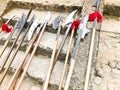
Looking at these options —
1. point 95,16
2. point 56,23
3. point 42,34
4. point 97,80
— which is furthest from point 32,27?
point 97,80

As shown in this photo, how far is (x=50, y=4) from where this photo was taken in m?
3.46

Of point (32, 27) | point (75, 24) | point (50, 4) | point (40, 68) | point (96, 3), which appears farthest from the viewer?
point (50, 4)

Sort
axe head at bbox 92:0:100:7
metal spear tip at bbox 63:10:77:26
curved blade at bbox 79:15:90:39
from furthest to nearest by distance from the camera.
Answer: axe head at bbox 92:0:100:7 → metal spear tip at bbox 63:10:77:26 → curved blade at bbox 79:15:90:39

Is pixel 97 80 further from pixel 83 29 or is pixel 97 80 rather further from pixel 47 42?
pixel 47 42

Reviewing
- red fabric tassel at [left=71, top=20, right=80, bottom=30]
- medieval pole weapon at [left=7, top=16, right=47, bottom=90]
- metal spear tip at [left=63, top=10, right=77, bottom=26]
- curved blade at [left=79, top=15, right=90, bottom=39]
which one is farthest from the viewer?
metal spear tip at [left=63, top=10, right=77, bottom=26]

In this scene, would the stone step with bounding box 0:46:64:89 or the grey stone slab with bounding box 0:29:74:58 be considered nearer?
the stone step with bounding box 0:46:64:89

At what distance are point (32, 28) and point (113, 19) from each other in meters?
1.07

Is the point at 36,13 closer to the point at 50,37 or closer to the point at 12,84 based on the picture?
the point at 50,37

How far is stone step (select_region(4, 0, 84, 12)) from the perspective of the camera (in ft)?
11.0

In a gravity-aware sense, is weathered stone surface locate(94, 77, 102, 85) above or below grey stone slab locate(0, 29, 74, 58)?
below

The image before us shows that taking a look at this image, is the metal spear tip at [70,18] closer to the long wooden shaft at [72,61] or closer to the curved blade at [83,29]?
the curved blade at [83,29]

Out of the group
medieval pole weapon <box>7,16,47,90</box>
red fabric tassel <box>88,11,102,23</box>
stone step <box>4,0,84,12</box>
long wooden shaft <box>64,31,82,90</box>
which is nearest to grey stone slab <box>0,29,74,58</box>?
medieval pole weapon <box>7,16,47,90</box>

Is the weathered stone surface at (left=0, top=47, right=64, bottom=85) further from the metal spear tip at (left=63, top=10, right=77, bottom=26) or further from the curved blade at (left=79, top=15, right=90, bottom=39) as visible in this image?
the metal spear tip at (left=63, top=10, right=77, bottom=26)

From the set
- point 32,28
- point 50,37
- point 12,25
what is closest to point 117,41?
point 50,37
